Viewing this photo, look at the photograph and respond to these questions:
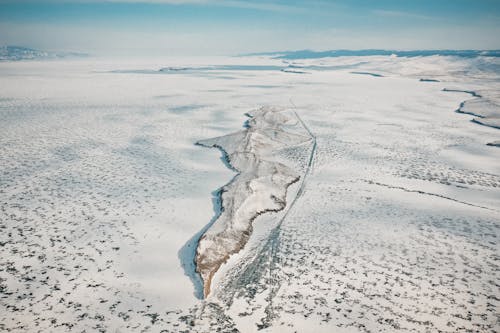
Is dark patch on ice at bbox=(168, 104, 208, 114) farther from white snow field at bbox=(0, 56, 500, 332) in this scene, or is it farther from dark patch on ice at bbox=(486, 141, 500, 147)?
Answer: dark patch on ice at bbox=(486, 141, 500, 147)

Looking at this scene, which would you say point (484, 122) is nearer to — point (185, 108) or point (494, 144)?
point (494, 144)

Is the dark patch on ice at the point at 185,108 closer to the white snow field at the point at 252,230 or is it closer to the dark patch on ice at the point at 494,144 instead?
the white snow field at the point at 252,230

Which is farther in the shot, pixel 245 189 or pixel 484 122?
pixel 484 122

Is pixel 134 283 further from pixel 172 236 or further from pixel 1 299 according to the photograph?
pixel 1 299

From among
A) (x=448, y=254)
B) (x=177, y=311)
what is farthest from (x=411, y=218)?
(x=177, y=311)

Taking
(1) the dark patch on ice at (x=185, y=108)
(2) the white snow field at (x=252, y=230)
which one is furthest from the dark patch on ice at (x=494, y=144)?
(1) the dark patch on ice at (x=185, y=108)

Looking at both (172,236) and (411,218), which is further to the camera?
(411,218)

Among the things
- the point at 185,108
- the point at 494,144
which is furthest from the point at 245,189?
the point at 185,108
